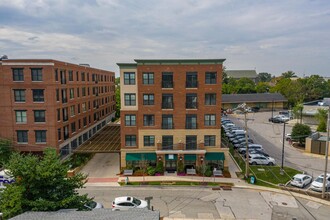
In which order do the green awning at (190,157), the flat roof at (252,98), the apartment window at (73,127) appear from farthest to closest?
the flat roof at (252,98) → the apartment window at (73,127) → the green awning at (190,157)

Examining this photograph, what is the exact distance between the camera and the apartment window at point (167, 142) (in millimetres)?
34531

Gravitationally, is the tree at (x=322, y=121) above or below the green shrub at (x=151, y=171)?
above

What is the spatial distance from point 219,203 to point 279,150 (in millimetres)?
23931

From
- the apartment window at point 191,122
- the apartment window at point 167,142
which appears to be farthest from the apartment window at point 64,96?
the apartment window at point 191,122

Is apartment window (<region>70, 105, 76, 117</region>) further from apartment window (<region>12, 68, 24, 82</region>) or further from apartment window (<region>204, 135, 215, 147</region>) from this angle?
apartment window (<region>204, 135, 215, 147</region>)

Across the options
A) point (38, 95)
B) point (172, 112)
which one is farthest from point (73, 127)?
point (172, 112)

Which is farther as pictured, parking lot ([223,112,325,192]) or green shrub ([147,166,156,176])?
parking lot ([223,112,325,192])

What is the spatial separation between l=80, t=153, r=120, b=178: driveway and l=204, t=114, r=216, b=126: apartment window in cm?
1348

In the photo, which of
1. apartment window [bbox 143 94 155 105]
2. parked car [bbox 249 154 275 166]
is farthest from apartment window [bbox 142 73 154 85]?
parked car [bbox 249 154 275 166]

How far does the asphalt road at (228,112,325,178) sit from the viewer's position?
3650cm

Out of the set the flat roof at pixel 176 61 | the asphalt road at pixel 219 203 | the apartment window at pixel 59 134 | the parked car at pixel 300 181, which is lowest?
the asphalt road at pixel 219 203

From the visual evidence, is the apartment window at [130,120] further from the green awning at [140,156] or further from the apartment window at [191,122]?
the apartment window at [191,122]

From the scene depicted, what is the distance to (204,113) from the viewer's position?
3450 cm

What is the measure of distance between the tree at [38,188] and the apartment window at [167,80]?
19.3m
